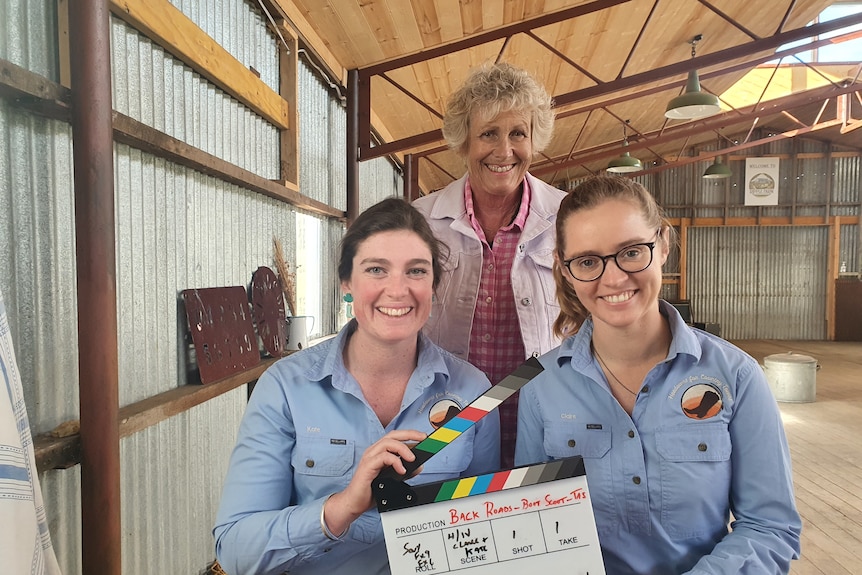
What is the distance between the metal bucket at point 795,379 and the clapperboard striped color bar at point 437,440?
828cm

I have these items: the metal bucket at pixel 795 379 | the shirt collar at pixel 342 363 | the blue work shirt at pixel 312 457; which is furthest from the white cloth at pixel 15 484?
the metal bucket at pixel 795 379

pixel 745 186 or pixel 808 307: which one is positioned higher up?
pixel 745 186

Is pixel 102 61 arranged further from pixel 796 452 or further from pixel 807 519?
pixel 796 452

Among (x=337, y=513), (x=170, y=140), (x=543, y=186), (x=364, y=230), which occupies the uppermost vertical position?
(x=170, y=140)

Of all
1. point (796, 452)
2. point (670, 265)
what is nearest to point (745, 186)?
point (670, 265)

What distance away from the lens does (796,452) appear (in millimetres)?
6164

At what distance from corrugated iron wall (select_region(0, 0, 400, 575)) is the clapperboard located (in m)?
1.34

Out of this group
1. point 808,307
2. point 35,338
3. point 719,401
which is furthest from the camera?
point 808,307

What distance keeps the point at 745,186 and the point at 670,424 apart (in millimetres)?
17973

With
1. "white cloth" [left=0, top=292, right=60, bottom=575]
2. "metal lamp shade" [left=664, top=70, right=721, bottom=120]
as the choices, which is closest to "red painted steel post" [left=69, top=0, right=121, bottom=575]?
"white cloth" [left=0, top=292, right=60, bottom=575]

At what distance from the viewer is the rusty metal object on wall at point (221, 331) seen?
2.95 metres

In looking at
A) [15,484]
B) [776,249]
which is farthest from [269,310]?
[776,249]

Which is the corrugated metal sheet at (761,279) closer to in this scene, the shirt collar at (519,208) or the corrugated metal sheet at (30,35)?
the shirt collar at (519,208)

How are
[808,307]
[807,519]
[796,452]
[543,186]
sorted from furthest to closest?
[808,307], [796,452], [807,519], [543,186]
